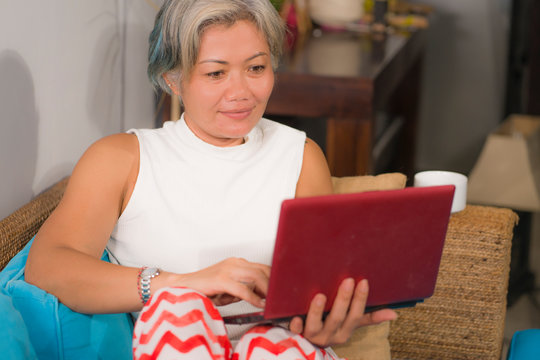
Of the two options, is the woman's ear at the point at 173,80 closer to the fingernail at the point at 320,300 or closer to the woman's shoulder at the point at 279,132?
the woman's shoulder at the point at 279,132

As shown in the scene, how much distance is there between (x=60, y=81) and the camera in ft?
5.04

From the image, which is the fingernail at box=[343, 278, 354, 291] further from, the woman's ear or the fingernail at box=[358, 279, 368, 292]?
the woman's ear

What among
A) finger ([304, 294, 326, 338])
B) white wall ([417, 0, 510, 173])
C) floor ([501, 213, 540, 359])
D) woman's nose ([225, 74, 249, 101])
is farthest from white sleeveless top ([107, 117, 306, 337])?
white wall ([417, 0, 510, 173])

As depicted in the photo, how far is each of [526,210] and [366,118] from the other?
87 centimetres

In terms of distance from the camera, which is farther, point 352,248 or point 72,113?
point 72,113

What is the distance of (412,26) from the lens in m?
3.27

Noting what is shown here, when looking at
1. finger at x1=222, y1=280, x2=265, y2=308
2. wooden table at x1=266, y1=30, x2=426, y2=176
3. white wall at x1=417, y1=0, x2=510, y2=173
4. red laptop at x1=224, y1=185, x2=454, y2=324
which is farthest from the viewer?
white wall at x1=417, y1=0, x2=510, y2=173

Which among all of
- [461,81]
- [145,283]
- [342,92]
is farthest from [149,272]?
[461,81]

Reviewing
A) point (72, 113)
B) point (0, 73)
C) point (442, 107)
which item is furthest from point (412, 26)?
point (0, 73)

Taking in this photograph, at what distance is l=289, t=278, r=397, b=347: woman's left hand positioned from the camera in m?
0.99

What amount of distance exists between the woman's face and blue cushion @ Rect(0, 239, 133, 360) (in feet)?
1.32

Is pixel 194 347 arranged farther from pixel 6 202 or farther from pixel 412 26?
pixel 412 26

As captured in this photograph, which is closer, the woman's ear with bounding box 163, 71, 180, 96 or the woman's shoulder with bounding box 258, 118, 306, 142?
the woman's ear with bounding box 163, 71, 180, 96

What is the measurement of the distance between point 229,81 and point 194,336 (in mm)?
467
